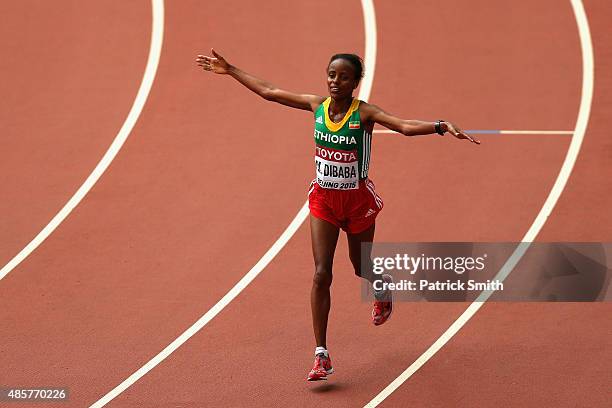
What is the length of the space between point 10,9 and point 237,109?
329cm

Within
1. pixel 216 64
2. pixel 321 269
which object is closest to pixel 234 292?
pixel 321 269

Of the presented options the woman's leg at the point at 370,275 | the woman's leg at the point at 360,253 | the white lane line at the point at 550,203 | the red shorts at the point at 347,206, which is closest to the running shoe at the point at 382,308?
the woman's leg at the point at 370,275

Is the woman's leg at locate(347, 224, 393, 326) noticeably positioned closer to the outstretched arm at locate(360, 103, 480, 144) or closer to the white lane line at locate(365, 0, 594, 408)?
the white lane line at locate(365, 0, 594, 408)

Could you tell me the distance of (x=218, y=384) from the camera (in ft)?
25.7

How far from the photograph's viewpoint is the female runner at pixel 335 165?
24.5 feet

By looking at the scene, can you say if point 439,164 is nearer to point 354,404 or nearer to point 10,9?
point 354,404

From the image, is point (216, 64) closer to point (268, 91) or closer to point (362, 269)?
point (268, 91)

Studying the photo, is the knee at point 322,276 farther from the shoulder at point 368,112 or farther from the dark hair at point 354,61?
the dark hair at point 354,61

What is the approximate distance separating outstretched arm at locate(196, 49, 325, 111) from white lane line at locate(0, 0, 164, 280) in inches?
102

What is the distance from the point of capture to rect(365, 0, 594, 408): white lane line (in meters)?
8.07

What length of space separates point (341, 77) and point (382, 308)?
1.94 meters

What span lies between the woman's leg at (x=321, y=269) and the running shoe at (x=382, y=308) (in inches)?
28.4

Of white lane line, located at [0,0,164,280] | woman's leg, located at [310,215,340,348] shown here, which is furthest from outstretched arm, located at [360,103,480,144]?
white lane line, located at [0,0,164,280]

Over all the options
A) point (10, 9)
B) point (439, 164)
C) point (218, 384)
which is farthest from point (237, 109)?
point (218, 384)
